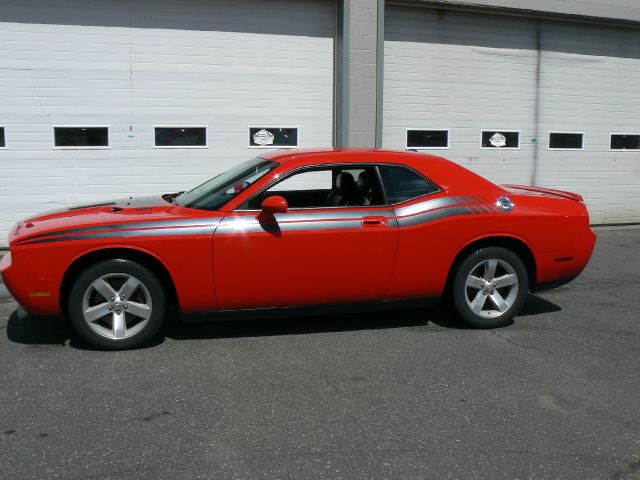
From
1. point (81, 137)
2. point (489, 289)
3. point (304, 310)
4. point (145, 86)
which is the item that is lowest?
point (304, 310)

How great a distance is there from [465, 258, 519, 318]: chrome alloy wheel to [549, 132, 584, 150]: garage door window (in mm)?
6551

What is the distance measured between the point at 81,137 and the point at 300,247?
210 inches

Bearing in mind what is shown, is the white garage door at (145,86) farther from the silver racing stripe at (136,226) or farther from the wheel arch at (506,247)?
the wheel arch at (506,247)

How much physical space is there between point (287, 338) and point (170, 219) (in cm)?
134

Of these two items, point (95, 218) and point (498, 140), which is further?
point (498, 140)

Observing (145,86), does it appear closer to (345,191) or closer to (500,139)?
(345,191)

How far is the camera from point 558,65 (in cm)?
1138

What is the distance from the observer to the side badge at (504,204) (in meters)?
5.67

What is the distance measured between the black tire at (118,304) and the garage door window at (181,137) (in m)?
4.82

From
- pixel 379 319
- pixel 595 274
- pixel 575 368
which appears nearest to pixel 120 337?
pixel 379 319

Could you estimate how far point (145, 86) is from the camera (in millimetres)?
9336

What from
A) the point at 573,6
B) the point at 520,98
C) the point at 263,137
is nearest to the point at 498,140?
the point at 520,98

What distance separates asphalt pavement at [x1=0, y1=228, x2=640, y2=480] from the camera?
3408 millimetres

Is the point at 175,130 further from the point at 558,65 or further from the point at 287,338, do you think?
the point at 558,65
